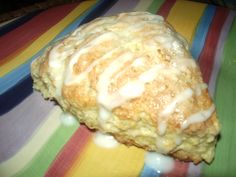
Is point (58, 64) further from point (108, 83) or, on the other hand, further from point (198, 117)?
point (198, 117)

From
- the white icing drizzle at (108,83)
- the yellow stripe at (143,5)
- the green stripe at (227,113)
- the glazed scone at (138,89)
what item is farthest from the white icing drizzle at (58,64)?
the yellow stripe at (143,5)

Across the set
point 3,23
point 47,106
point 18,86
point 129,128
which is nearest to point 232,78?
point 129,128

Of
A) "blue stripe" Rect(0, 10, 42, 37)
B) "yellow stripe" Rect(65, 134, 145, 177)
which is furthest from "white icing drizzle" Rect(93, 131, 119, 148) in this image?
"blue stripe" Rect(0, 10, 42, 37)

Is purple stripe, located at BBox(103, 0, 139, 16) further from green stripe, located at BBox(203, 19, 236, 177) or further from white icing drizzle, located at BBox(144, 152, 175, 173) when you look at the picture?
white icing drizzle, located at BBox(144, 152, 175, 173)

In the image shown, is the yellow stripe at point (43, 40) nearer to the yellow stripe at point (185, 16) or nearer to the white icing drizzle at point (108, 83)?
the yellow stripe at point (185, 16)

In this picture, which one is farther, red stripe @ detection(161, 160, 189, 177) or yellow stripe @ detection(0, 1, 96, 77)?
yellow stripe @ detection(0, 1, 96, 77)

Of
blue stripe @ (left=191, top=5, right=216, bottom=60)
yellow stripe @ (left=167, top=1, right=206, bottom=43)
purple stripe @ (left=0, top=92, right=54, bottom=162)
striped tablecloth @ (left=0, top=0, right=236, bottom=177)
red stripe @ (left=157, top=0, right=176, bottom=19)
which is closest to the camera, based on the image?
striped tablecloth @ (left=0, top=0, right=236, bottom=177)


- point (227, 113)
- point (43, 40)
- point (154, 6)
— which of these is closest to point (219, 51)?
point (227, 113)

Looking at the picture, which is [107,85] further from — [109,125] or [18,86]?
[18,86]
